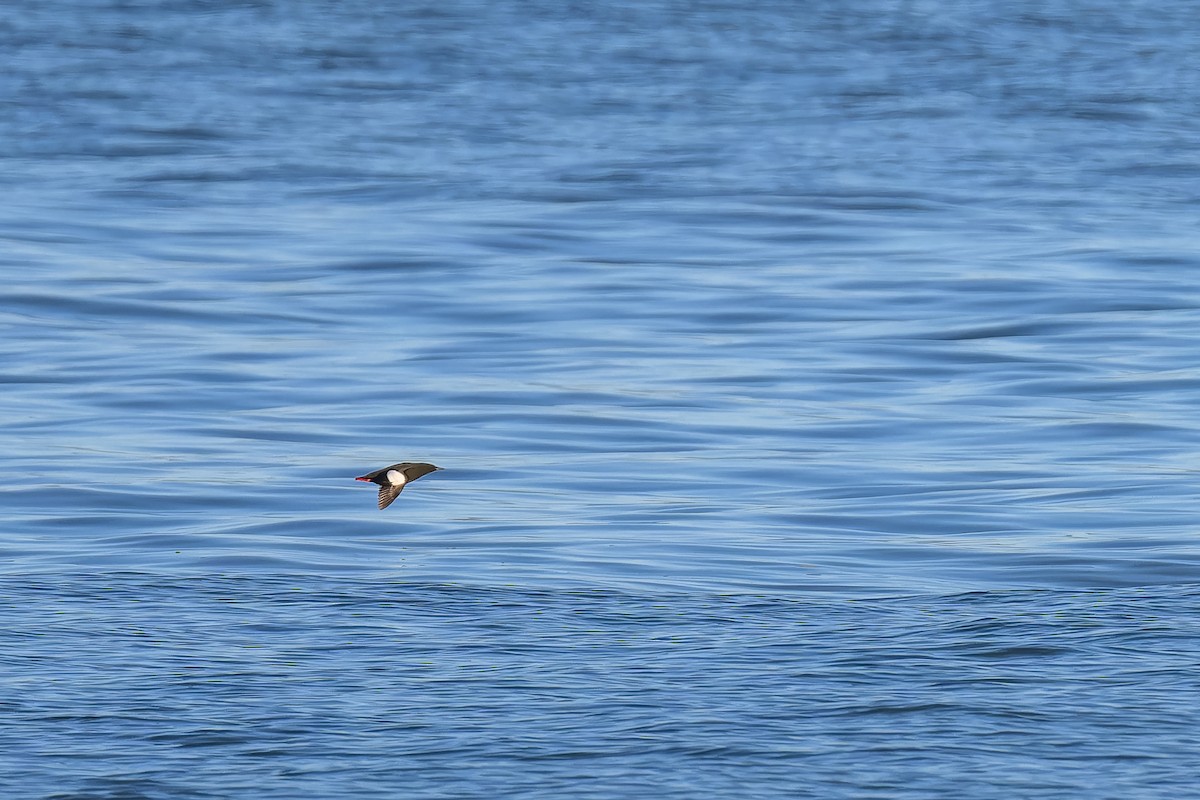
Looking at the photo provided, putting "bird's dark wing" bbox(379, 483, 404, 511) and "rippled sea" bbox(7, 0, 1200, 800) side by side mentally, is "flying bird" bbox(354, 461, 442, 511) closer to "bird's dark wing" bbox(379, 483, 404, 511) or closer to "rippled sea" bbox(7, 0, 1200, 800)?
"bird's dark wing" bbox(379, 483, 404, 511)

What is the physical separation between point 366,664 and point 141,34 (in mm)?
28851

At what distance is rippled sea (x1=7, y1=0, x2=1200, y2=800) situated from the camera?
373 inches

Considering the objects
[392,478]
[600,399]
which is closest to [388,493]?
[392,478]

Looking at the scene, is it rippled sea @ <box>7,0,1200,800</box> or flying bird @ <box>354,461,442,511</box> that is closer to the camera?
rippled sea @ <box>7,0,1200,800</box>

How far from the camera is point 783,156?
29.4 meters

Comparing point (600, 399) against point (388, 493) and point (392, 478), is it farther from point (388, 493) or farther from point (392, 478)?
point (392, 478)

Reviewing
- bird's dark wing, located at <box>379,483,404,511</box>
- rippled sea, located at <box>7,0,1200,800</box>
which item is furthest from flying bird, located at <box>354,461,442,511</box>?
rippled sea, located at <box>7,0,1200,800</box>

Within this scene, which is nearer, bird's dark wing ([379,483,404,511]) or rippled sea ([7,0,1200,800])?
rippled sea ([7,0,1200,800])

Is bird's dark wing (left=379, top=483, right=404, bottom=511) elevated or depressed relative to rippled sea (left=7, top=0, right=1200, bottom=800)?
elevated

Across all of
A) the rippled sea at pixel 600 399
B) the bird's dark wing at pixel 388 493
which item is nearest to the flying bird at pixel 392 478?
the bird's dark wing at pixel 388 493

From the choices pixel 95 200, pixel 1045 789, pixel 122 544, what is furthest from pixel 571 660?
pixel 95 200

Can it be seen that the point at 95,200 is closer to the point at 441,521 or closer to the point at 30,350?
the point at 30,350

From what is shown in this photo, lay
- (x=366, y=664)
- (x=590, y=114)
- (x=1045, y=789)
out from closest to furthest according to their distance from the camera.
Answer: (x=1045, y=789) < (x=366, y=664) < (x=590, y=114)

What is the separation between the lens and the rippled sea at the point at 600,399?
9484 mm
